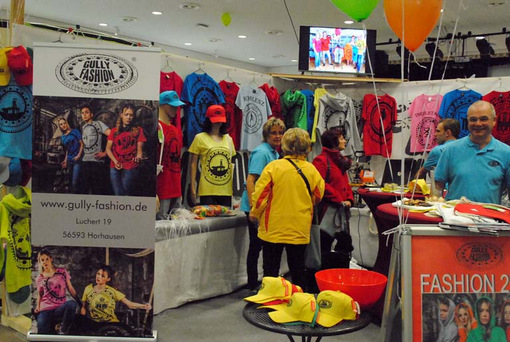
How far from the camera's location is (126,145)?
9.21ft

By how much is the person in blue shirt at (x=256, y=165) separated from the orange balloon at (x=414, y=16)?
1.61 meters

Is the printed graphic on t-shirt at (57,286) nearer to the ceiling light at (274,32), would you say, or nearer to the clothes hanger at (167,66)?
the clothes hanger at (167,66)

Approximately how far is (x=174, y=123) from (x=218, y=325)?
1676mm

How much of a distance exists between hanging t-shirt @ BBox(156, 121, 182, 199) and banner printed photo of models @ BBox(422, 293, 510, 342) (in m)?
2.55

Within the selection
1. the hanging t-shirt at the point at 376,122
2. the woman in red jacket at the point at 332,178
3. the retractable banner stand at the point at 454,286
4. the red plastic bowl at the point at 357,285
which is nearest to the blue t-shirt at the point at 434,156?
the woman in red jacket at the point at 332,178

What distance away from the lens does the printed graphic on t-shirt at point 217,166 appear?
14.3ft

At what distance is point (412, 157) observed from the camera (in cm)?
589

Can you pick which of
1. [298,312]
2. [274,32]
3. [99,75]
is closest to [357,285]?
[298,312]

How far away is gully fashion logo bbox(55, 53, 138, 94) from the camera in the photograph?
9.14ft

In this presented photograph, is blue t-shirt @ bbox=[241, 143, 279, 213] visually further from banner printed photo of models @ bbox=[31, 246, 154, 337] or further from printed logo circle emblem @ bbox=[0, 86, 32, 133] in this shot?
printed logo circle emblem @ bbox=[0, 86, 32, 133]

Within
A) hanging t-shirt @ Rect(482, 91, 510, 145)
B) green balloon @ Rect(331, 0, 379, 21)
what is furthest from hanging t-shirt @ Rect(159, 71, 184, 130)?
hanging t-shirt @ Rect(482, 91, 510, 145)

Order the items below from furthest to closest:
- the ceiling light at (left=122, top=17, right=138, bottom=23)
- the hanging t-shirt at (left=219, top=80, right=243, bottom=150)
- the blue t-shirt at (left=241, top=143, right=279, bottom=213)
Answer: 1. the ceiling light at (left=122, top=17, right=138, bottom=23)
2. the hanging t-shirt at (left=219, top=80, right=243, bottom=150)
3. the blue t-shirt at (left=241, top=143, right=279, bottom=213)

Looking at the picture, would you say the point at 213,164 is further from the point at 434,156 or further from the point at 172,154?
the point at 434,156

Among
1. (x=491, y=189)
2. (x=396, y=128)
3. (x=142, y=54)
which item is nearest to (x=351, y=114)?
(x=396, y=128)
